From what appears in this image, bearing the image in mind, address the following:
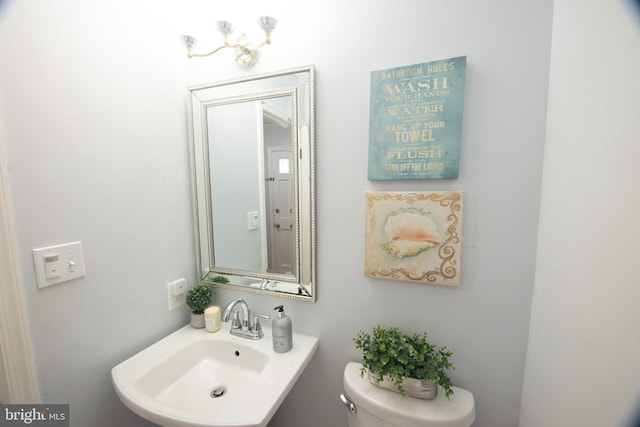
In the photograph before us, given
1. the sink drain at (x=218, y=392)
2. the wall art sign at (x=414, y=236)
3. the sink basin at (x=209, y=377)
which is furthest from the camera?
the sink drain at (x=218, y=392)

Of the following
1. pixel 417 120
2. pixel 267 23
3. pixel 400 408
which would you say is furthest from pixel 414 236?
pixel 267 23

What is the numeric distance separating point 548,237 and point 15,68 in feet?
4.92

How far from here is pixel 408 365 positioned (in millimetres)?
782

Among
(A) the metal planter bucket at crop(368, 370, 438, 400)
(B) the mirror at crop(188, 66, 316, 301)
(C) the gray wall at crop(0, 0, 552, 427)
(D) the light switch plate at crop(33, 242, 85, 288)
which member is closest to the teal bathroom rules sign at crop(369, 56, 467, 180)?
(C) the gray wall at crop(0, 0, 552, 427)

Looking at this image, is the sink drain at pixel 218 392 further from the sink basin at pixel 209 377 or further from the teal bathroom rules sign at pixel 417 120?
the teal bathroom rules sign at pixel 417 120

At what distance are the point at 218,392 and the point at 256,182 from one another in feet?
2.69

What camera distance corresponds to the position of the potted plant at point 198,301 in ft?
3.66

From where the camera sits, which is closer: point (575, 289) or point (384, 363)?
point (575, 289)

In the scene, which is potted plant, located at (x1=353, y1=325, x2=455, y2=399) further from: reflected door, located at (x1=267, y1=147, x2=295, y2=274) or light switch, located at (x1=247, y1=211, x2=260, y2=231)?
light switch, located at (x1=247, y1=211, x2=260, y2=231)

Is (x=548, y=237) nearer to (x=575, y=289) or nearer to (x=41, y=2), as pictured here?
(x=575, y=289)

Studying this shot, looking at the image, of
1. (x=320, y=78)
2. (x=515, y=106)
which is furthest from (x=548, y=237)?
(x=320, y=78)

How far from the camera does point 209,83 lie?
43.4 inches

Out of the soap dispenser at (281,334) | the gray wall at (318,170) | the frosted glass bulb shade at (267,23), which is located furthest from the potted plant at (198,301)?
the frosted glass bulb shade at (267,23)

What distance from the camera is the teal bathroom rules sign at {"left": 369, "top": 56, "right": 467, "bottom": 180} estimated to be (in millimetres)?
793
